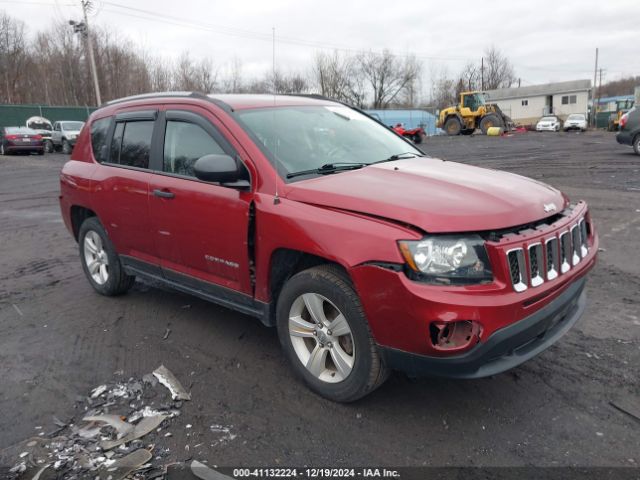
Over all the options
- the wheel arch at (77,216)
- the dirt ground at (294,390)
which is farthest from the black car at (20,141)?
the wheel arch at (77,216)

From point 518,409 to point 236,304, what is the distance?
198 centimetres

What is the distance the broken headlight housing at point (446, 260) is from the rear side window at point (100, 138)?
3493 millimetres

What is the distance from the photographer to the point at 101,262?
5.24 meters

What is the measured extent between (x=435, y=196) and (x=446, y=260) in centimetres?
45

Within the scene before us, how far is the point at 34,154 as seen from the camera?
2906cm

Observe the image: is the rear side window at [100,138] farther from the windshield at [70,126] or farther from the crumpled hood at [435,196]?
the windshield at [70,126]

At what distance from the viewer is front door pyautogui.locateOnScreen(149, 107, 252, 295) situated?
11.5ft

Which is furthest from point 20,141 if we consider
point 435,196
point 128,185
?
point 435,196

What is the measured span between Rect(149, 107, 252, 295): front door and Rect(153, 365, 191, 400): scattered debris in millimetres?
668

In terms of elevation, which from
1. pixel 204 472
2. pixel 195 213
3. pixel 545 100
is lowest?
pixel 204 472

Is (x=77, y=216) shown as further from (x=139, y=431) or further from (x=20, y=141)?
(x=20, y=141)

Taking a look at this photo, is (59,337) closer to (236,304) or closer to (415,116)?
(236,304)

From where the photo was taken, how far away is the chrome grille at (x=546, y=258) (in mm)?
2676

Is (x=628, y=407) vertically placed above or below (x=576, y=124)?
below
